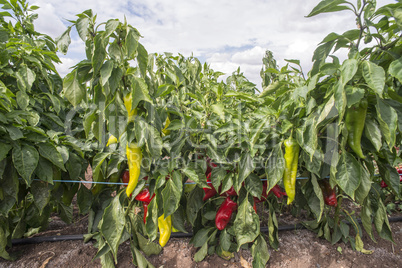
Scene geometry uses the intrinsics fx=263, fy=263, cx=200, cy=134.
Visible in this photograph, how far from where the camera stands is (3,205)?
5.55 feet

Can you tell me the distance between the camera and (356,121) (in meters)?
1.32

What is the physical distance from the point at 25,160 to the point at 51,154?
13 cm

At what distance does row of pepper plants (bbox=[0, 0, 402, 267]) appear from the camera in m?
1.24

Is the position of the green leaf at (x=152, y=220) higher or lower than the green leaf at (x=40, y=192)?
lower

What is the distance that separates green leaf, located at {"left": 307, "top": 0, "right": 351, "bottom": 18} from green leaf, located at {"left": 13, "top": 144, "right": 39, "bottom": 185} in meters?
1.65

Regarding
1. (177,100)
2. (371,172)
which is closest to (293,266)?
(371,172)

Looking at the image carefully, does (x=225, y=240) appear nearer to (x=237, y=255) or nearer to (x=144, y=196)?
(x=237, y=255)

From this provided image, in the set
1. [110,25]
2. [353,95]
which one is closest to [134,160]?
[110,25]

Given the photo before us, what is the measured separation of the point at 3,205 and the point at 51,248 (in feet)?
2.00

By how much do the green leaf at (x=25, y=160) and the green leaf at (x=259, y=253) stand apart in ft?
4.84

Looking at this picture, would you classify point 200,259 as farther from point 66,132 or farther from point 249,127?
point 66,132

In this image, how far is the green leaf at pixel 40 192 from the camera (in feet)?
5.73

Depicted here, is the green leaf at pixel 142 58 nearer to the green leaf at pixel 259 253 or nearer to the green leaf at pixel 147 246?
the green leaf at pixel 147 246

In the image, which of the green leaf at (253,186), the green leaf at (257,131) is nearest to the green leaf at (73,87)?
the green leaf at (257,131)
